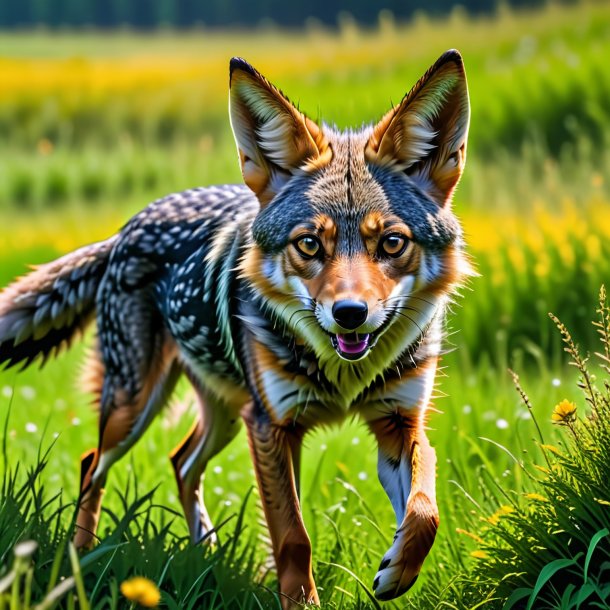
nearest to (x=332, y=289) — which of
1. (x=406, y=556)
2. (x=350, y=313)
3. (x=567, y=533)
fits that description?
(x=350, y=313)

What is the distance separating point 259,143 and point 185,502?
2.17 meters

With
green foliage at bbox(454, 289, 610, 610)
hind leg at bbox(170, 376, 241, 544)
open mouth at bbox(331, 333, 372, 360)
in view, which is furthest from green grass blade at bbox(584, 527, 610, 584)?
hind leg at bbox(170, 376, 241, 544)

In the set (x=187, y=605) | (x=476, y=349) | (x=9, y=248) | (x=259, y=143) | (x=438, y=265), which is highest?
(x=259, y=143)

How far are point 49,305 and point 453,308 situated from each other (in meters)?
3.60

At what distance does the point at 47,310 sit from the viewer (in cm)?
555

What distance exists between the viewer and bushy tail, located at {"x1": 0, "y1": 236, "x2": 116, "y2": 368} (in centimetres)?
552

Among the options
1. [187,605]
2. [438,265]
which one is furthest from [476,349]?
[187,605]

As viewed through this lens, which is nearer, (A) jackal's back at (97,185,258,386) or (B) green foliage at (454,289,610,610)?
(B) green foliage at (454,289,610,610)

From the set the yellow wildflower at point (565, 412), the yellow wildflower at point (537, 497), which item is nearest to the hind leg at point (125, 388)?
the yellow wildflower at point (537, 497)

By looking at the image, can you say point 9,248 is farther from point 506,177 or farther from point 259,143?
point 259,143

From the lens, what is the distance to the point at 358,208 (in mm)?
4035

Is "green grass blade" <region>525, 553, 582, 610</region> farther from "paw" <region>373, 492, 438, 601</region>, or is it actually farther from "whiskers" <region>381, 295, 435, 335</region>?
"whiskers" <region>381, 295, 435, 335</region>

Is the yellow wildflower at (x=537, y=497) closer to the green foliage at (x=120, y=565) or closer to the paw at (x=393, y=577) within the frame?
the paw at (x=393, y=577)

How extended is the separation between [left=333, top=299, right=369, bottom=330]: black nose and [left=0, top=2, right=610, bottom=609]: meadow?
0.78m
